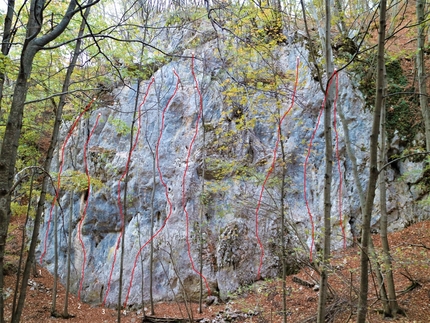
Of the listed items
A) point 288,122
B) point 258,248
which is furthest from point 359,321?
point 288,122

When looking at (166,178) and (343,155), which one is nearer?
(343,155)

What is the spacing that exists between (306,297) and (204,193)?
3.60 m

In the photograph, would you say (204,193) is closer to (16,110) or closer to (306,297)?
(306,297)

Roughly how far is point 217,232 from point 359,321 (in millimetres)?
6582

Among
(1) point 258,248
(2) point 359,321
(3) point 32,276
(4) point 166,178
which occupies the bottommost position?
(3) point 32,276

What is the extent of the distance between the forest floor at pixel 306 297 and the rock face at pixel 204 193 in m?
0.45

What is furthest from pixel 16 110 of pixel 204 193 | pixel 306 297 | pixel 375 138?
pixel 204 193

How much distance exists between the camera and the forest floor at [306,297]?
4305 mm

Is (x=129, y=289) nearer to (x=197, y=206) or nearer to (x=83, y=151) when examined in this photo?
(x=197, y=206)

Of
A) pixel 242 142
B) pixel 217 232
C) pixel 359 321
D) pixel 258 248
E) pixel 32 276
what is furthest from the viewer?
pixel 32 276

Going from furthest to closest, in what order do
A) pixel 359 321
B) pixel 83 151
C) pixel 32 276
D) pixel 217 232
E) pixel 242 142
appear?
pixel 83 151, pixel 32 276, pixel 242 142, pixel 217 232, pixel 359 321

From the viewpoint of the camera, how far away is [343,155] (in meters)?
7.92

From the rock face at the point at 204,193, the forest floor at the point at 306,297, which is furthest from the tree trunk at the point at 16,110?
the rock face at the point at 204,193

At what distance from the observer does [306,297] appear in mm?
6219
